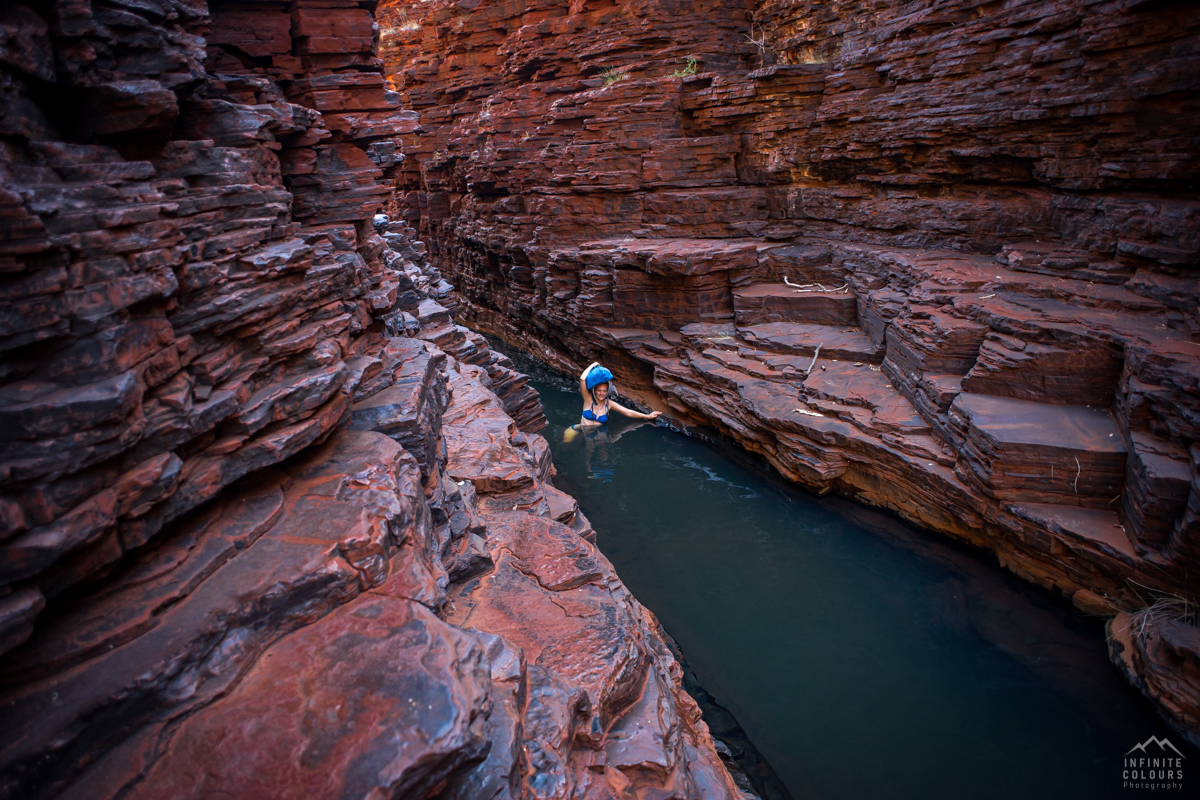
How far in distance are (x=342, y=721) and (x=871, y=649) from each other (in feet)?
19.0

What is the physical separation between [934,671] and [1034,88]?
28.8 feet

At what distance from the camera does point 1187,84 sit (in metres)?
7.82

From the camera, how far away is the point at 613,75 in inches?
628

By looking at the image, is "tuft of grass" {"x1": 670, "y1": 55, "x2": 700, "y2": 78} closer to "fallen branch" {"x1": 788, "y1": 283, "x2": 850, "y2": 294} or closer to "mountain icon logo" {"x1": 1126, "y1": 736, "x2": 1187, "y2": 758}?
"fallen branch" {"x1": 788, "y1": 283, "x2": 850, "y2": 294}

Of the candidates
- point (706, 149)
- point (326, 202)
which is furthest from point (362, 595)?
point (706, 149)

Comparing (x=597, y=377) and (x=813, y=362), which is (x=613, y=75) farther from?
(x=813, y=362)

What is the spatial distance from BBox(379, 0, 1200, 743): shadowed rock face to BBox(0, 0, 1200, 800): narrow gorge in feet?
0.20

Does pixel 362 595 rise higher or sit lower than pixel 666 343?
higher

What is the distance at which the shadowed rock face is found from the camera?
6590 mm

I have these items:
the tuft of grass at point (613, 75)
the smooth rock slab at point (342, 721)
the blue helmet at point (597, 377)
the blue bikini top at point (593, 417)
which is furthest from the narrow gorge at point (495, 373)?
the blue helmet at point (597, 377)

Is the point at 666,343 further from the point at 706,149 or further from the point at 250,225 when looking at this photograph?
the point at 250,225

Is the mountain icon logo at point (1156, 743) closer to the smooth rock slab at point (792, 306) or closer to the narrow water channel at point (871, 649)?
the narrow water channel at point (871, 649)

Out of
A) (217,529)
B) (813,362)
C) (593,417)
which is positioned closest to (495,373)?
(593,417)

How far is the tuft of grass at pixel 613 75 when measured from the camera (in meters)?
15.8
